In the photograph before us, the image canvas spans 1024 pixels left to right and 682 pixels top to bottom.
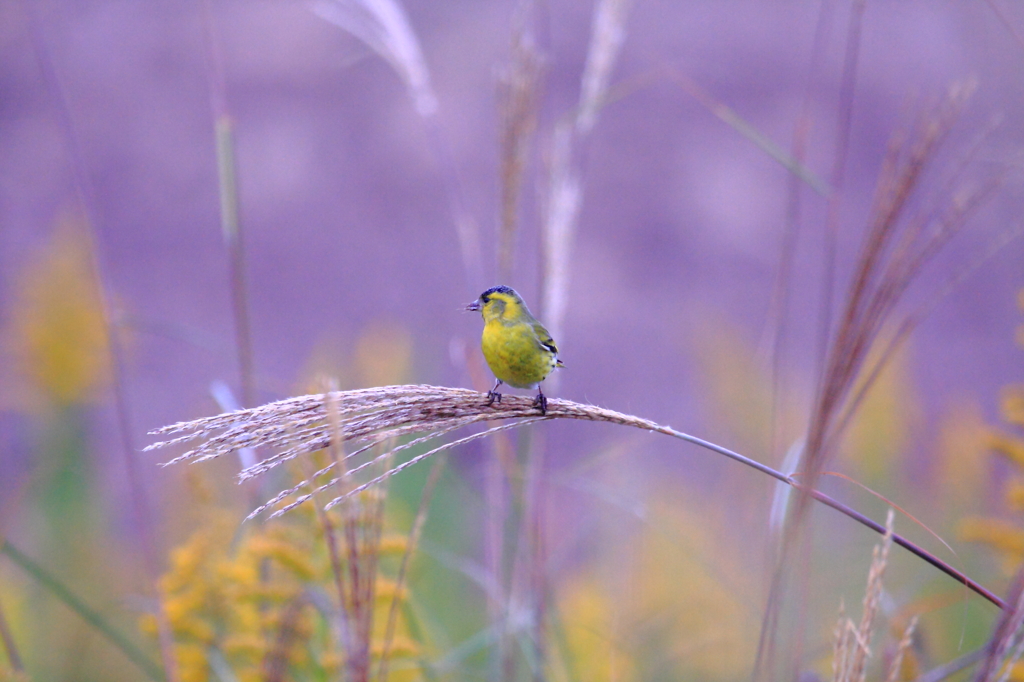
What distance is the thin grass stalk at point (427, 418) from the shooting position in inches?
37.4

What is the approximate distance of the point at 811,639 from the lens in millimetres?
3109

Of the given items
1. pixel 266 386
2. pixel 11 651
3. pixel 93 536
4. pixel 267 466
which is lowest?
pixel 93 536

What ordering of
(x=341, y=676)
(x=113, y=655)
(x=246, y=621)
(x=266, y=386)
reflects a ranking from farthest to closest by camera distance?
(x=113, y=655), (x=266, y=386), (x=246, y=621), (x=341, y=676)

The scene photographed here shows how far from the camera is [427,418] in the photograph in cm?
112

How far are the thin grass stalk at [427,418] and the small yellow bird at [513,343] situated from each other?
0.60 meters

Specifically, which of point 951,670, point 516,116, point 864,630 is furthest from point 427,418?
point 951,670

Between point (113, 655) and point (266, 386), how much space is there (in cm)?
168

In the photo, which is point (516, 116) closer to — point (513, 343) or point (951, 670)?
point (513, 343)

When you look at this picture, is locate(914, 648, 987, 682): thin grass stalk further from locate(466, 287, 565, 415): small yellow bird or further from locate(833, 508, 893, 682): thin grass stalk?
locate(466, 287, 565, 415): small yellow bird

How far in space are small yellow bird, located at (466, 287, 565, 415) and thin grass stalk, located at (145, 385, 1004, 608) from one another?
60cm

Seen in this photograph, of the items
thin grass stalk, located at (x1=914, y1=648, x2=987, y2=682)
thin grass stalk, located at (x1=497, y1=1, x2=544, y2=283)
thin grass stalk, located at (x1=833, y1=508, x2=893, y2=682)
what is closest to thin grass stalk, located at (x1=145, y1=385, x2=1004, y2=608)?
thin grass stalk, located at (x1=833, y1=508, x2=893, y2=682)

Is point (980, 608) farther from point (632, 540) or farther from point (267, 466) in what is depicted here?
point (267, 466)

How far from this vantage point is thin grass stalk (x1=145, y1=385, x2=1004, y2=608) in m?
0.95

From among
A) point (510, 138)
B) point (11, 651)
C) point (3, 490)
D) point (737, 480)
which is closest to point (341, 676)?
point (11, 651)
